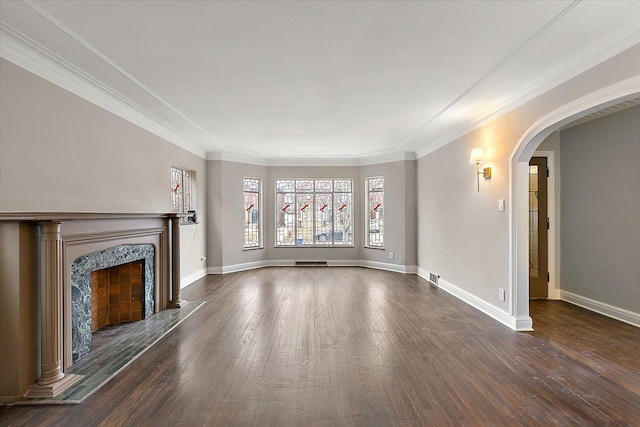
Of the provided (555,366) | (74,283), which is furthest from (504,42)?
(74,283)

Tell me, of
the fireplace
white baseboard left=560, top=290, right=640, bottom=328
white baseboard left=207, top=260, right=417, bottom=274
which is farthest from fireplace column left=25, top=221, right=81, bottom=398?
white baseboard left=560, top=290, right=640, bottom=328

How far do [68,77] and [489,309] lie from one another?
5407mm

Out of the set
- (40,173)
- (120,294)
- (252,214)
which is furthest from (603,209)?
(252,214)

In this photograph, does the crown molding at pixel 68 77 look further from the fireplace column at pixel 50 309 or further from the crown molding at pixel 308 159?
the crown molding at pixel 308 159

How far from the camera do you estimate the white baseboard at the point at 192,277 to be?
6318 millimetres

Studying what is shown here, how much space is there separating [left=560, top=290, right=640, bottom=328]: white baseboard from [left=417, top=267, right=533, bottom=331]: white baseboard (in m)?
1.31

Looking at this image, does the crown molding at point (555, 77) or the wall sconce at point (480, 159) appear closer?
the crown molding at point (555, 77)

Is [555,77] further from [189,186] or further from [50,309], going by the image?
[189,186]

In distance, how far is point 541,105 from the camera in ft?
12.0

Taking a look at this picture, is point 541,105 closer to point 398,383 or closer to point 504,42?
point 504,42

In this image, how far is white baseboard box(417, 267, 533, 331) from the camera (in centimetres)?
400

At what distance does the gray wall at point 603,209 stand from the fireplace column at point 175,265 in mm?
5689

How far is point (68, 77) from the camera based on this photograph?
3.41 meters

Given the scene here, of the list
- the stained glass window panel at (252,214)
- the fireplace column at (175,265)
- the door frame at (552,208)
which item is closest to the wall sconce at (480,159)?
the door frame at (552,208)
